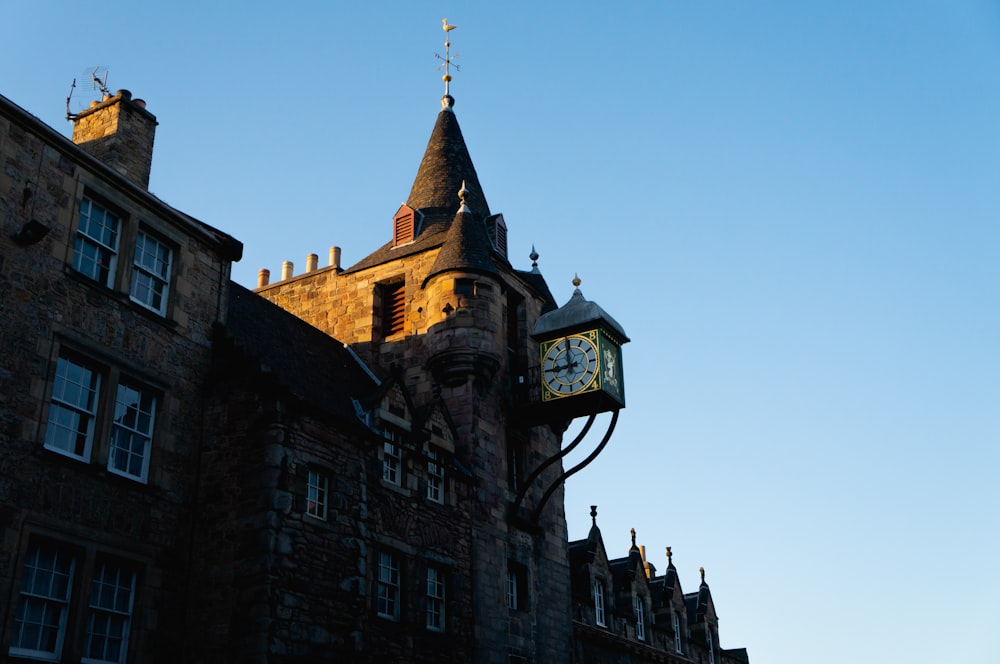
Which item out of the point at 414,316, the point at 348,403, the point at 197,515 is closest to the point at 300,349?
the point at 348,403

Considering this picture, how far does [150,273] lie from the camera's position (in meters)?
19.0

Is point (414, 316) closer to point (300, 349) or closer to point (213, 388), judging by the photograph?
point (300, 349)

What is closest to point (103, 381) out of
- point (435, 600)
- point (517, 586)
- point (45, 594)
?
point (45, 594)

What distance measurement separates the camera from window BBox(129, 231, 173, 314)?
18797mm

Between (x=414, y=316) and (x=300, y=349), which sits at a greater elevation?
(x=414, y=316)

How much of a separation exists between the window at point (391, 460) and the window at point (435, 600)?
83.2 inches

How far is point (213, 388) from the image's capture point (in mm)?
19422

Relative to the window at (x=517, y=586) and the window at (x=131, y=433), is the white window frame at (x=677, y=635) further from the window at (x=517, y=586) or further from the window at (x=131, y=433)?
the window at (x=131, y=433)

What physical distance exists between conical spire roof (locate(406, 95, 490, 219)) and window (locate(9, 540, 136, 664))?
53.9 ft

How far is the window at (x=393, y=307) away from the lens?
28891 millimetres

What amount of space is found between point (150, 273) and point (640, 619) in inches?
883

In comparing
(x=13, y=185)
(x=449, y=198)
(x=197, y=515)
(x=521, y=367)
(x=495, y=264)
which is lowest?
(x=197, y=515)

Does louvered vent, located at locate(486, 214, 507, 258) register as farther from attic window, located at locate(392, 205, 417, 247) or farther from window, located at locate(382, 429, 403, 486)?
window, located at locate(382, 429, 403, 486)

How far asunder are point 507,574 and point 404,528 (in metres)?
4.92
